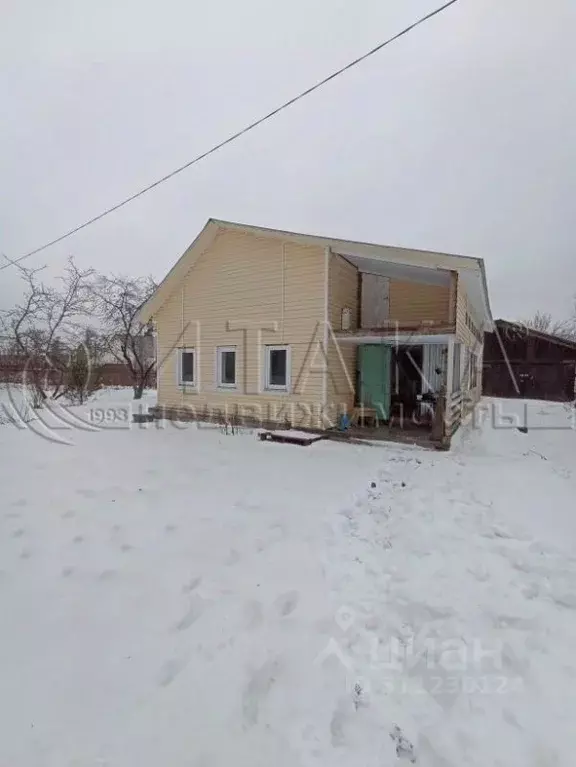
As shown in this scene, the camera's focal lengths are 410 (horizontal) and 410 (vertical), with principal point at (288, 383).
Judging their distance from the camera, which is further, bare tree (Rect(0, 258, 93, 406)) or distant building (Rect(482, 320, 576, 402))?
distant building (Rect(482, 320, 576, 402))

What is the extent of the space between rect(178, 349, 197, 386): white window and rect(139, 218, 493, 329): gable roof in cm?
189

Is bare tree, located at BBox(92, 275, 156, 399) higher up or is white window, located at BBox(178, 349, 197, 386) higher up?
bare tree, located at BBox(92, 275, 156, 399)

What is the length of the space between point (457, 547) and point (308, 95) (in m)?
6.19

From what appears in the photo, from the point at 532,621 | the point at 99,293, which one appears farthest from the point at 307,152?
the point at 99,293

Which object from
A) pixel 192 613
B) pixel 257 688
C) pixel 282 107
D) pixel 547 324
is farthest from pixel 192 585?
pixel 547 324

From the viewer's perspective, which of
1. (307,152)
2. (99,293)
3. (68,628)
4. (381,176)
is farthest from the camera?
(99,293)

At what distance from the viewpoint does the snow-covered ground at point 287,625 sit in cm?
199

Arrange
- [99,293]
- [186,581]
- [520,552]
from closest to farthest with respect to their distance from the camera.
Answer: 1. [186,581]
2. [520,552]
3. [99,293]

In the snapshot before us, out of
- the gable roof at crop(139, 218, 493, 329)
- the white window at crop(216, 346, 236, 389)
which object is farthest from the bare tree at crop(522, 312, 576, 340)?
the white window at crop(216, 346, 236, 389)

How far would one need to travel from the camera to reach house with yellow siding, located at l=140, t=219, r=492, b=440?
31.0ft

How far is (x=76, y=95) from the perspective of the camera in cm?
900

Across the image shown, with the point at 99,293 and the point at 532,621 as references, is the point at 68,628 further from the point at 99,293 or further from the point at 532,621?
the point at 99,293

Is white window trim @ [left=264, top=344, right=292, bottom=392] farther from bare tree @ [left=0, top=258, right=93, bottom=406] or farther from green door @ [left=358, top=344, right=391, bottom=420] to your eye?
bare tree @ [left=0, top=258, right=93, bottom=406]

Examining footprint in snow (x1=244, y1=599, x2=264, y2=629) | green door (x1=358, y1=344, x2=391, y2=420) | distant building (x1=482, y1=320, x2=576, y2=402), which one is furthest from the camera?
distant building (x1=482, y1=320, x2=576, y2=402)
